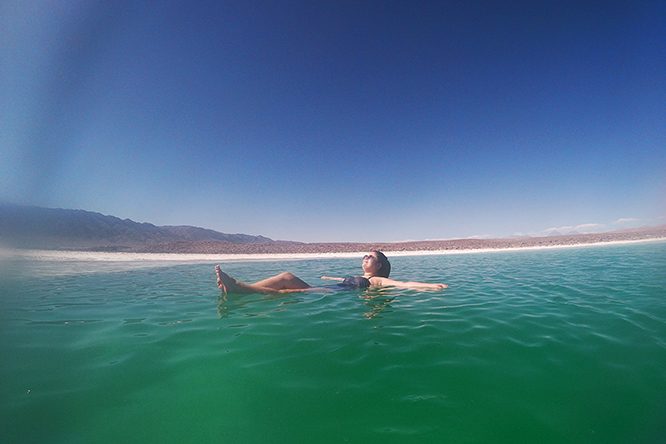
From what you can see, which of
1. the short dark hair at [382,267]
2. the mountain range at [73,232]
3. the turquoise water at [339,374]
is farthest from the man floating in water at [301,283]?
the mountain range at [73,232]

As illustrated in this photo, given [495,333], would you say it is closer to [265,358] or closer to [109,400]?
[265,358]

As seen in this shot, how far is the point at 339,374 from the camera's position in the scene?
3047mm

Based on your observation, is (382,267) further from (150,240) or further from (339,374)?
(150,240)

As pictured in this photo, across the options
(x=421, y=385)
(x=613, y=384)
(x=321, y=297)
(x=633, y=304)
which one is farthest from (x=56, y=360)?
(x=633, y=304)

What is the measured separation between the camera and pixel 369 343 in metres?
3.93

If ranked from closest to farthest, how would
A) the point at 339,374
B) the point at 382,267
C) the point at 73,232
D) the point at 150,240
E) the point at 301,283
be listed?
the point at 339,374
the point at 301,283
the point at 382,267
the point at 73,232
the point at 150,240

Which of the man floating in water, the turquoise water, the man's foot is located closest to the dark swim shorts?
the man floating in water

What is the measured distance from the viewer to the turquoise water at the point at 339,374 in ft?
7.20

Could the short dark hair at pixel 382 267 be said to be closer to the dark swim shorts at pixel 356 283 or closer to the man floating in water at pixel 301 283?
the man floating in water at pixel 301 283

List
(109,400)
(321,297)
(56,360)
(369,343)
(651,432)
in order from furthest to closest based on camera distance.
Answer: (321,297), (369,343), (56,360), (109,400), (651,432)

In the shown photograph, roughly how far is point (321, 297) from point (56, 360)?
16.4 ft

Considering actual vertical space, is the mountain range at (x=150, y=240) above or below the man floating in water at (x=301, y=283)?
above

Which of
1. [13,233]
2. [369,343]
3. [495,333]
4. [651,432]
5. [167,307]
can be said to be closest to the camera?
[651,432]

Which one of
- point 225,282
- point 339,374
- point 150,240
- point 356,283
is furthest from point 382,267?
point 150,240
